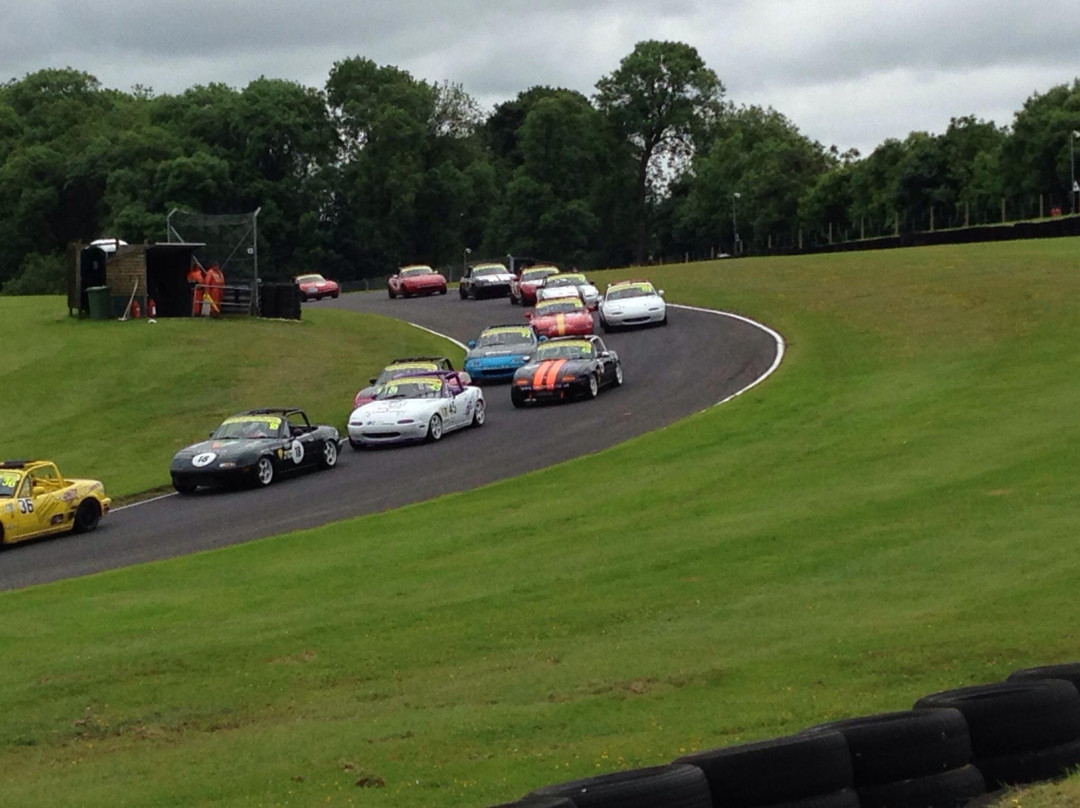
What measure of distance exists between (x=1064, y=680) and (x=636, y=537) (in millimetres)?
9872

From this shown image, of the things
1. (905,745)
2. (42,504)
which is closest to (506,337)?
(42,504)

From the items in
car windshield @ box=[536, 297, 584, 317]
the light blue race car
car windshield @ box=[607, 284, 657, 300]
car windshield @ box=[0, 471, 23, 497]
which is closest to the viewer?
car windshield @ box=[0, 471, 23, 497]

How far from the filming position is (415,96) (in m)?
120

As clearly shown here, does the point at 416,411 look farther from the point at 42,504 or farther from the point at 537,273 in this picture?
the point at 537,273

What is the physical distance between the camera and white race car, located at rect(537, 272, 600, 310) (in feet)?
168

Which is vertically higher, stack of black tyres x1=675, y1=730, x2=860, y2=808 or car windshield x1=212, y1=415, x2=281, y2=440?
stack of black tyres x1=675, y1=730, x2=860, y2=808

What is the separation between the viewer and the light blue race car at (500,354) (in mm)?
38562

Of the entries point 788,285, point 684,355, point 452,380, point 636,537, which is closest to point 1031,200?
point 788,285

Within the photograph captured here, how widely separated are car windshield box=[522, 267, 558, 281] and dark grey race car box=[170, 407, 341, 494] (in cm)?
2794

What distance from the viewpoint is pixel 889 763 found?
8.14m

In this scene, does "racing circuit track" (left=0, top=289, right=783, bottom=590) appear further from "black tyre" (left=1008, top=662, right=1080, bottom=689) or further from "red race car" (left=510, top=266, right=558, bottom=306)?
"black tyre" (left=1008, top=662, right=1080, bottom=689)

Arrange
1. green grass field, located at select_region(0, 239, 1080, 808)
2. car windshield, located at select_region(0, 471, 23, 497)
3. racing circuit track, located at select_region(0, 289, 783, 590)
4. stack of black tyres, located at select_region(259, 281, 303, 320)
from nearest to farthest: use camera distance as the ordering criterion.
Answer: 1. green grass field, located at select_region(0, 239, 1080, 808)
2. racing circuit track, located at select_region(0, 289, 783, 590)
3. car windshield, located at select_region(0, 471, 23, 497)
4. stack of black tyres, located at select_region(259, 281, 303, 320)

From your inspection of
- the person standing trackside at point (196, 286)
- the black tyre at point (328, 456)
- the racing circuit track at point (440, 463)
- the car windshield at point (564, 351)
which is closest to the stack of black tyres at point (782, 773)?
the racing circuit track at point (440, 463)

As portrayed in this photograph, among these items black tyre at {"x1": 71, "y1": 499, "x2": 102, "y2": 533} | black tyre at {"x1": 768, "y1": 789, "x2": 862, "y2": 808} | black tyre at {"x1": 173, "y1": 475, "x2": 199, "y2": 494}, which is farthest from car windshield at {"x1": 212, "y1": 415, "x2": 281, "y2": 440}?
black tyre at {"x1": 768, "y1": 789, "x2": 862, "y2": 808}
